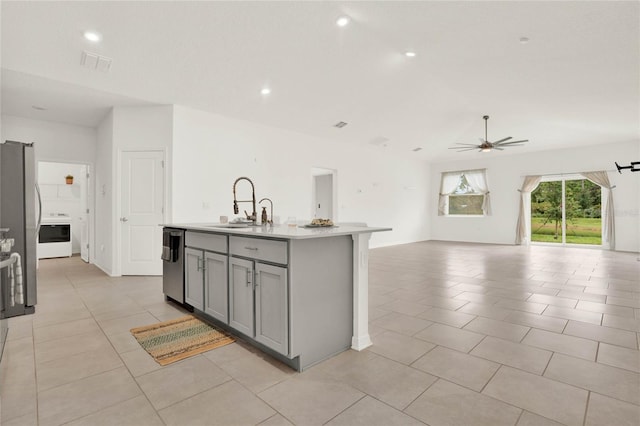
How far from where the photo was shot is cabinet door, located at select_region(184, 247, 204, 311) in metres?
2.92

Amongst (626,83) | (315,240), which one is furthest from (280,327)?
(626,83)

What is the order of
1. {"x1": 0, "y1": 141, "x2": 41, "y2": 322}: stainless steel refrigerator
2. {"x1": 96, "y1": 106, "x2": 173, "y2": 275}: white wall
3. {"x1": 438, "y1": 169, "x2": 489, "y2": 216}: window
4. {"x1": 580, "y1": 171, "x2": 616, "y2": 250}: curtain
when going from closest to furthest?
1. {"x1": 0, "y1": 141, "x2": 41, "y2": 322}: stainless steel refrigerator
2. {"x1": 96, "y1": 106, "x2": 173, "y2": 275}: white wall
3. {"x1": 580, "y1": 171, "x2": 616, "y2": 250}: curtain
4. {"x1": 438, "y1": 169, "x2": 489, "y2": 216}: window

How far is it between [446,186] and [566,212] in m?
3.29

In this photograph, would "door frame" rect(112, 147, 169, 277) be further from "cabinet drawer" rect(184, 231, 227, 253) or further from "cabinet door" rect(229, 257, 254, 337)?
"cabinet door" rect(229, 257, 254, 337)

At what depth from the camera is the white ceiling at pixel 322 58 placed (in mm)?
3105

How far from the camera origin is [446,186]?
35.6ft

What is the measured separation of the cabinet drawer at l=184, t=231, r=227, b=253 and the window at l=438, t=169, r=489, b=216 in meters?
9.34

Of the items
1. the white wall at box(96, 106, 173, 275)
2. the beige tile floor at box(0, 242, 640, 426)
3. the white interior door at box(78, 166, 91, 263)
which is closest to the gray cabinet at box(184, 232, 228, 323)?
the beige tile floor at box(0, 242, 640, 426)

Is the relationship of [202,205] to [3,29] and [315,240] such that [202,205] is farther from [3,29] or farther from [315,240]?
[315,240]

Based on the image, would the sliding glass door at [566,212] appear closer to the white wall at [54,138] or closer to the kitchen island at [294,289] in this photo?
the kitchen island at [294,289]

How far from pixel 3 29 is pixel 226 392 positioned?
384cm

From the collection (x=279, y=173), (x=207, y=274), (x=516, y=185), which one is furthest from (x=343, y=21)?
(x=516, y=185)

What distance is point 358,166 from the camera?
8289 millimetres

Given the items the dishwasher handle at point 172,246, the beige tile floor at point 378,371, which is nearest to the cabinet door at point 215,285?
the beige tile floor at point 378,371
